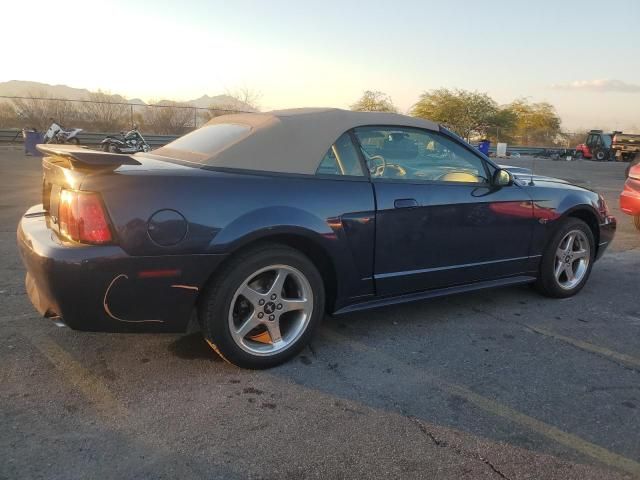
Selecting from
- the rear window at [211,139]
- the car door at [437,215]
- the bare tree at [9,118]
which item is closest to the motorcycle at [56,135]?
the bare tree at [9,118]

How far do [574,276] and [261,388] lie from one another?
3.28 m

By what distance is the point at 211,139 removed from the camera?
11.8 ft

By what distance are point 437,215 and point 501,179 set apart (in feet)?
2.63

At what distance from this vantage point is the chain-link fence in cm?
2975

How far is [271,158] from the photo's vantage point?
3229 mm

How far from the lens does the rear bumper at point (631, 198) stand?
7.36 metres

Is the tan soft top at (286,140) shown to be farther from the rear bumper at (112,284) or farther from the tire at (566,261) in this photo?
the tire at (566,261)

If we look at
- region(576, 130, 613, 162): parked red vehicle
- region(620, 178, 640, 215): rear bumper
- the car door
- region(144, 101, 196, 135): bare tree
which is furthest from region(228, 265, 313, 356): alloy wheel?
region(576, 130, 613, 162): parked red vehicle

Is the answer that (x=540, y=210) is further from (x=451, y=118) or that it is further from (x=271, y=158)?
(x=451, y=118)

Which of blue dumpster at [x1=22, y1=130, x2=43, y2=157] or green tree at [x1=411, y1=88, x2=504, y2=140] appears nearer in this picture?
blue dumpster at [x1=22, y1=130, x2=43, y2=157]

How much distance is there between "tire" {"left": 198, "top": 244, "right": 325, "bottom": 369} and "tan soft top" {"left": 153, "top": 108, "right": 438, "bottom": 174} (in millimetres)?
536

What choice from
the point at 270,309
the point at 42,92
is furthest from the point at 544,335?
the point at 42,92

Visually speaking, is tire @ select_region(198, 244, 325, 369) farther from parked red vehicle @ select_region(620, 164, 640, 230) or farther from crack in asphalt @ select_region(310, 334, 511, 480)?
parked red vehicle @ select_region(620, 164, 640, 230)

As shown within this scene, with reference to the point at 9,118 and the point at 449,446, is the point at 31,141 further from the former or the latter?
the point at 449,446
